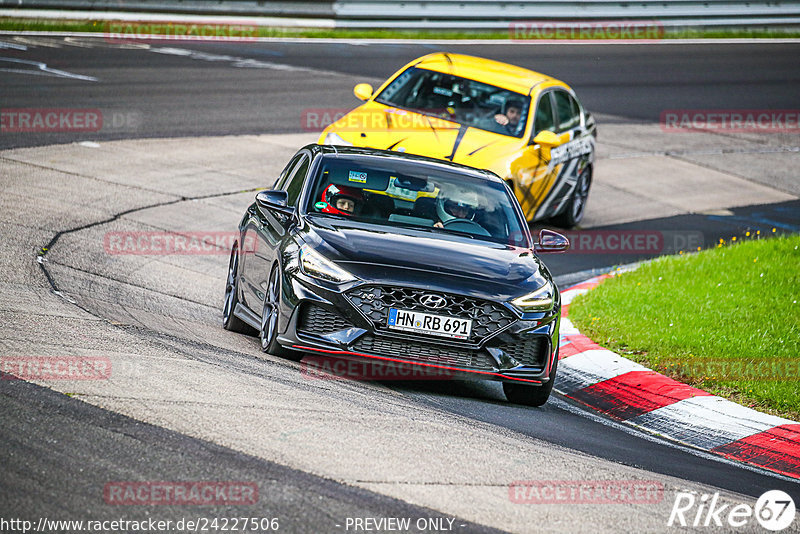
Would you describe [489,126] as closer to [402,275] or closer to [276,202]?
[276,202]

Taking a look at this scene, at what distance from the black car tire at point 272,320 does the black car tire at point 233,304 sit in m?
0.91

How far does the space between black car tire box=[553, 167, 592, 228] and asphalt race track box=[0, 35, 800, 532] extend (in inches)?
21.7

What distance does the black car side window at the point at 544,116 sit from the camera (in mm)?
14367

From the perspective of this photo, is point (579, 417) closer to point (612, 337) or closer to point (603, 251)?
point (612, 337)

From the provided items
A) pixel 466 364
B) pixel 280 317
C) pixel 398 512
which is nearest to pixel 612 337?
pixel 466 364

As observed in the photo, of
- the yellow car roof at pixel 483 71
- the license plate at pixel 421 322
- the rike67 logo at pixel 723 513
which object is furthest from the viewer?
the yellow car roof at pixel 483 71

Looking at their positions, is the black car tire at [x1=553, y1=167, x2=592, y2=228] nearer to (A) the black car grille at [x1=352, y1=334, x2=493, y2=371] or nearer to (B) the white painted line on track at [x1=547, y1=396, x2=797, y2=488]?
(B) the white painted line on track at [x1=547, y1=396, x2=797, y2=488]

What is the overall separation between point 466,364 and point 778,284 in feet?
18.1

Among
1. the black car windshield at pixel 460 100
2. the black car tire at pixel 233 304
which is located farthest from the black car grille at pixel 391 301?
the black car windshield at pixel 460 100

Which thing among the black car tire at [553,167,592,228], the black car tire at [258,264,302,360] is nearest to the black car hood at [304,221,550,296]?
the black car tire at [258,264,302,360]

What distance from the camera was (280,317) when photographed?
791 cm

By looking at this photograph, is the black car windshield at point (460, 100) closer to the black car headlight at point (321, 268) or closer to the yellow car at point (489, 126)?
the yellow car at point (489, 126)

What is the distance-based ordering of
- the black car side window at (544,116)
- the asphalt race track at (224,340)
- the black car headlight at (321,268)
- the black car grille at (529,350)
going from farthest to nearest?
the black car side window at (544,116)
the black car grille at (529,350)
the black car headlight at (321,268)
the asphalt race track at (224,340)

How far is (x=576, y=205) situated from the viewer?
15.5 m
